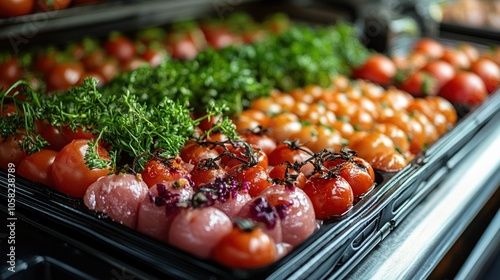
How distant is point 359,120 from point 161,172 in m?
1.18

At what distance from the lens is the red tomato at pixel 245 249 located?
136 centimetres

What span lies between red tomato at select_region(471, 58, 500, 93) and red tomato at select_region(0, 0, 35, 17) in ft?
8.38

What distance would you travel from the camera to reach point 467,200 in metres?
2.36

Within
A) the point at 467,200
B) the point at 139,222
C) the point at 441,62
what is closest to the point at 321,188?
the point at 139,222

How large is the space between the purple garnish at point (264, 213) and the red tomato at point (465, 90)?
77.9 inches

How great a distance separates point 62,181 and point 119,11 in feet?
3.80

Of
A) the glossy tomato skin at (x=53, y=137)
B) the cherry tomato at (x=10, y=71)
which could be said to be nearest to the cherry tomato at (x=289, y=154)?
the glossy tomato skin at (x=53, y=137)

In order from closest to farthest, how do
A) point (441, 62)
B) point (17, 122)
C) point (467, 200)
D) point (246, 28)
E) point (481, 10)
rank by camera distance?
point (17, 122)
point (467, 200)
point (441, 62)
point (246, 28)
point (481, 10)

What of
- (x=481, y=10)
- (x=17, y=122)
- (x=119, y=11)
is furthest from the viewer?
(x=481, y=10)

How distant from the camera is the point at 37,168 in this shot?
5.95 ft

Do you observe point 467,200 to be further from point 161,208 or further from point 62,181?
point 62,181

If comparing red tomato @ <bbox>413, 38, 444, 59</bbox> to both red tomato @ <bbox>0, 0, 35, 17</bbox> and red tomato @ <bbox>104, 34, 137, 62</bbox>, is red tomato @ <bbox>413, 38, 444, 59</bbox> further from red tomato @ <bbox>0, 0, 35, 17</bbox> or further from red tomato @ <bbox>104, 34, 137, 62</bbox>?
red tomato @ <bbox>0, 0, 35, 17</bbox>

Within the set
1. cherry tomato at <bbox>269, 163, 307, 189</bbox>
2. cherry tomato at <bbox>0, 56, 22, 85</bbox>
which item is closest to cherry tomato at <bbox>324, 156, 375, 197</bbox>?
cherry tomato at <bbox>269, 163, 307, 189</bbox>

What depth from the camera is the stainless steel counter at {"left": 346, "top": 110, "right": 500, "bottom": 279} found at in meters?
1.84
